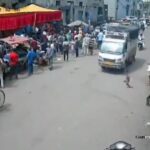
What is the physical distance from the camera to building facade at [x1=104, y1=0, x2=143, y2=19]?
83.7 metres

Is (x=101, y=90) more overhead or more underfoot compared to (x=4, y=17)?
more underfoot

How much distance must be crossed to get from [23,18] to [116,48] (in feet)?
21.0

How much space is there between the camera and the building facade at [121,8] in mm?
83688

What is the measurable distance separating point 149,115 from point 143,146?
13.2ft

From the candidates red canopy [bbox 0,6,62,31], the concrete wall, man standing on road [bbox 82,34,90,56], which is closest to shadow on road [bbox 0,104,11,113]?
red canopy [bbox 0,6,62,31]

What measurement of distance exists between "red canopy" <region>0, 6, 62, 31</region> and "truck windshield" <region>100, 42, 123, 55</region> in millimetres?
5507

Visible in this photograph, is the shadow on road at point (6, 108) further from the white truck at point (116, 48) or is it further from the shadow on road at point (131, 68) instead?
the shadow on road at point (131, 68)

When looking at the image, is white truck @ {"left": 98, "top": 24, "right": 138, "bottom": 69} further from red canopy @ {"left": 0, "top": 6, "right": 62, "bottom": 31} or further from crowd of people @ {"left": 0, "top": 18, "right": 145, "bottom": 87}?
red canopy @ {"left": 0, "top": 6, "right": 62, "bottom": 31}

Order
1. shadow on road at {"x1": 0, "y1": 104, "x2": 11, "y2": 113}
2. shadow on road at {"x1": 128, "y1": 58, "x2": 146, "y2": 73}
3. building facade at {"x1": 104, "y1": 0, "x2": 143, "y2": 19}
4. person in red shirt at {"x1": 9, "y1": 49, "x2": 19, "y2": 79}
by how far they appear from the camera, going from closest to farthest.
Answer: shadow on road at {"x1": 0, "y1": 104, "x2": 11, "y2": 113}
person in red shirt at {"x1": 9, "y1": 49, "x2": 19, "y2": 79}
shadow on road at {"x1": 128, "y1": 58, "x2": 146, "y2": 73}
building facade at {"x1": 104, "y1": 0, "x2": 143, "y2": 19}

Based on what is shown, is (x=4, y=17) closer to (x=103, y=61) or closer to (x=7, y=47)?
(x=7, y=47)

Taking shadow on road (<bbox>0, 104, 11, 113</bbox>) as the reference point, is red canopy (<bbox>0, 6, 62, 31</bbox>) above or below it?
above

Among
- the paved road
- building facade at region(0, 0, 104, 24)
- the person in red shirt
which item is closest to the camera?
the paved road

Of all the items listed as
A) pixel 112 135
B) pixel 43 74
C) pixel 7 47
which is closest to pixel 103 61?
pixel 43 74

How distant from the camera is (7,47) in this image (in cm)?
2628
